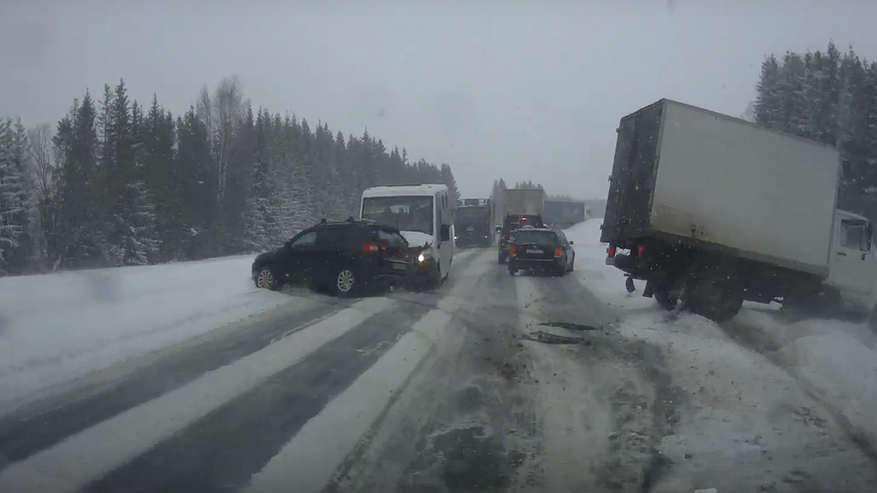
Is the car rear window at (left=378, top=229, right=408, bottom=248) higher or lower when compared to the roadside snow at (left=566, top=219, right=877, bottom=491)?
higher

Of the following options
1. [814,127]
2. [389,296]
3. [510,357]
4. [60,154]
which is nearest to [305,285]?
[389,296]

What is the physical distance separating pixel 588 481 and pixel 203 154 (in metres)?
53.9

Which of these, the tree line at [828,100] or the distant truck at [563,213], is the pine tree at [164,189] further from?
the tree line at [828,100]

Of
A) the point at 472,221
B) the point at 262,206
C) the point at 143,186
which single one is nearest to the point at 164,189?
the point at 143,186

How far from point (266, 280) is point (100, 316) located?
5688mm

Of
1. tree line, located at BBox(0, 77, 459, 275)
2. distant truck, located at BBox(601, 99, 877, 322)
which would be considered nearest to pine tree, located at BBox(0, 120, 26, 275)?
tree line, located at BBox(0, 77, 459, 275)

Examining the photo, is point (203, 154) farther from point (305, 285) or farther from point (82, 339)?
point (82, 339)

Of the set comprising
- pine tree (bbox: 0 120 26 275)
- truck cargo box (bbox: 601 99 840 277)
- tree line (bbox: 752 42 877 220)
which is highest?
tree line (bbox: 752 42 877 220)

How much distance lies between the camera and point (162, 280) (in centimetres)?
1741

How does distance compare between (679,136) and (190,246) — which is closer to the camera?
(679,136)

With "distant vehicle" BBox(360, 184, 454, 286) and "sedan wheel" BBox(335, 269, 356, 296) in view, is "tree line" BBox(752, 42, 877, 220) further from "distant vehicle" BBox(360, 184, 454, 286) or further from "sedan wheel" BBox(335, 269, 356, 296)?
"sedan wheel" BBox(335, 269, 356, 296)

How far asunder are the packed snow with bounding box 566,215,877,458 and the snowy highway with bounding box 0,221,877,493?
0.13 feet

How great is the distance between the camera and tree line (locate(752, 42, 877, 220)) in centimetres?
3934

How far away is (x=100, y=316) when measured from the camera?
1169 cm
